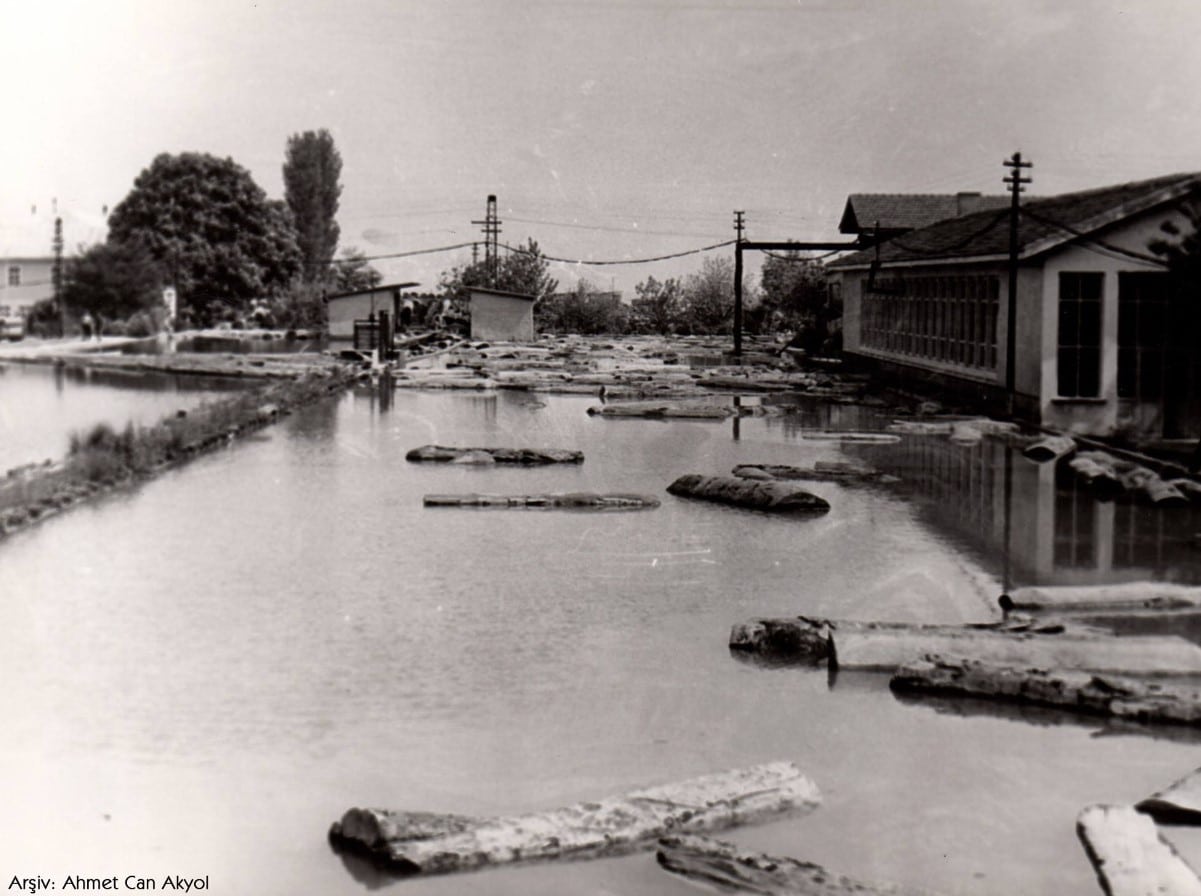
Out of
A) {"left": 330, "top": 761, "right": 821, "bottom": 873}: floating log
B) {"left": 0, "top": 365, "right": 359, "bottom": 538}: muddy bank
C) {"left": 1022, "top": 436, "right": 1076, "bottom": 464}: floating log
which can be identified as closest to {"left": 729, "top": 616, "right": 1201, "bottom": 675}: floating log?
{"left": 330, "top": 761, "right": 821, "bottom": 873}: floating log

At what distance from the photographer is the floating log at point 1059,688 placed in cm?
840

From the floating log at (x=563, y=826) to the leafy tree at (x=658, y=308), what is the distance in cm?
6440

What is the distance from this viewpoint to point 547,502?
15930mm

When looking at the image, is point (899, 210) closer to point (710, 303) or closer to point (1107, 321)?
point (710, 303)

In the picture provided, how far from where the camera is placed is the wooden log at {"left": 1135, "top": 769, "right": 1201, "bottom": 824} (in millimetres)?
6797

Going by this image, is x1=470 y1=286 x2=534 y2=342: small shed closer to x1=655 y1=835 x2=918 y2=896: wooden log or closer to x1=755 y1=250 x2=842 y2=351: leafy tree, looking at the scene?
x1=755 y1=250 x2=842 y2=351: leafy tree

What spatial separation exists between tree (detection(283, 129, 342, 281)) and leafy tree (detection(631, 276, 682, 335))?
47.5 feet

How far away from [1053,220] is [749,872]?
20175 mm

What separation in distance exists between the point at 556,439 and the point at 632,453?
6.24ft

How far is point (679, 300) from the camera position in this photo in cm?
7231

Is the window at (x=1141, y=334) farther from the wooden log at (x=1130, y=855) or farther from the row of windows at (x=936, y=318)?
the wooden log at (x=1130, y=855)

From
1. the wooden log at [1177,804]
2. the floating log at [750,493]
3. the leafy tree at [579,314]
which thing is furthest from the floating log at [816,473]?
the leafy tree at [579,314]

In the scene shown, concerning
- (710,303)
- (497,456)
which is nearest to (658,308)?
(710,303)

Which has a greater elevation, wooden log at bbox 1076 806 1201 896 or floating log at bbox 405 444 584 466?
floating log at bbox 405 444 584 466
